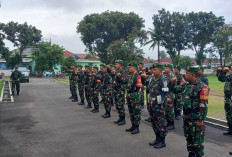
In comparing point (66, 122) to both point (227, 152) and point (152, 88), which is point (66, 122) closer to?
point (152, 88)

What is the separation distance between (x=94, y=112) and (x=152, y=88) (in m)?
4.77

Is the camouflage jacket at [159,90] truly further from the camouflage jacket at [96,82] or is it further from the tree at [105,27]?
the tree at [105,27]

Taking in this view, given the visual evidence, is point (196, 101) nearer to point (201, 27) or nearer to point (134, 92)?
point (134, 92)

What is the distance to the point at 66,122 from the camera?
26.8ft

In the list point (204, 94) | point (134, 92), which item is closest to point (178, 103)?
point (134, 92)

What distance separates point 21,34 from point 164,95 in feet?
161

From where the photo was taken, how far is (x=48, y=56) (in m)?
43.3

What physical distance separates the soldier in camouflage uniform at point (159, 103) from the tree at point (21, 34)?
4768 cm

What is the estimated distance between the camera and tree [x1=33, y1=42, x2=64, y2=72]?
43.4 metres

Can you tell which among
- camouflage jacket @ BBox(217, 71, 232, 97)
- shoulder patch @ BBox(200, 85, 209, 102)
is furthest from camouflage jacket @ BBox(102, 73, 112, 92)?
shoulder patch @ BBox(200, 85, 209, 102)

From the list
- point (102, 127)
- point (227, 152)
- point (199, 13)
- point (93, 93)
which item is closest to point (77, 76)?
point (93, 93)

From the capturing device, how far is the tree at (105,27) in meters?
44.3

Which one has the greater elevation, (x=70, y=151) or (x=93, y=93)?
(x=93, y=93)

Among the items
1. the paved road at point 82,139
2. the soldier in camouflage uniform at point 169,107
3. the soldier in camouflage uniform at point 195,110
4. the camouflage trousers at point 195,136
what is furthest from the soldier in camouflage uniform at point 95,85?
the camouflage trousers at point 195,136
